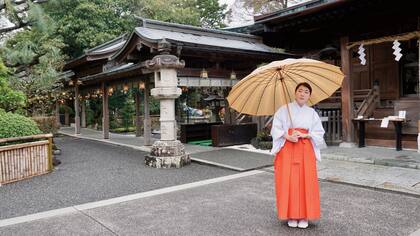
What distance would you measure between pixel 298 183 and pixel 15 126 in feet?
23.2

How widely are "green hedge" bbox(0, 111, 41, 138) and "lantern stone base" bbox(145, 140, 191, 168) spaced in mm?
3063

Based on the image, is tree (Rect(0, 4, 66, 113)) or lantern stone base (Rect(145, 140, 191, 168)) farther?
Result: tree (Rect(0, 4, 66, 113))

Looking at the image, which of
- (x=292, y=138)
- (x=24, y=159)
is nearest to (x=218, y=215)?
(x=292, y=138)

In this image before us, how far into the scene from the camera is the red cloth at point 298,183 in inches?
170

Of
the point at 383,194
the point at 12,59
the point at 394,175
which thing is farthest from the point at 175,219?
the point at 12,59

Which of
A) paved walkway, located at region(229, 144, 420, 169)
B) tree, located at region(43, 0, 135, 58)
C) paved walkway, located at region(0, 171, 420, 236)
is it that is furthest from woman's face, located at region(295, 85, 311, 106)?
tree, located at region(43, 0, 135, 58)

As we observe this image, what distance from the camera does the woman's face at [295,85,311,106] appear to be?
4.34 metres

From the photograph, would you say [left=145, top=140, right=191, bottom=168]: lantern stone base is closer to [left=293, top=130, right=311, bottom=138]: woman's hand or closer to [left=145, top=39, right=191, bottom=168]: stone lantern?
[left=145, top=39, right=191, bottom=168]: stone lantern

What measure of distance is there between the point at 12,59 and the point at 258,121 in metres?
10.2

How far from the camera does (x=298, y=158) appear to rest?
14.4ft

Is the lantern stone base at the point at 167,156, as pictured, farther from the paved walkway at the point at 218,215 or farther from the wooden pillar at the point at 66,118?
the wooden pillar at the point at 66,118

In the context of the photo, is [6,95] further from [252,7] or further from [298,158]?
[252,7]

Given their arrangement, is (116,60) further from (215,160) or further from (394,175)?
(394,175)

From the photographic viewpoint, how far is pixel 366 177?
7086mm
